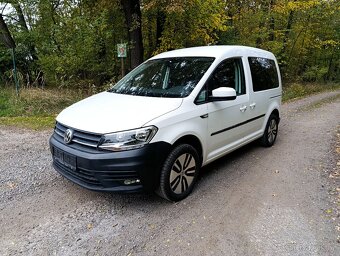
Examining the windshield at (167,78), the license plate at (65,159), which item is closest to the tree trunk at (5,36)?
the windshield at (167,78)

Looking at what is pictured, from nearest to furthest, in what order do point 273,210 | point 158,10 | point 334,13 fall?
point 273,210 → point 158,10 → point 334,13

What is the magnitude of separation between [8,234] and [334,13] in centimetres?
2187

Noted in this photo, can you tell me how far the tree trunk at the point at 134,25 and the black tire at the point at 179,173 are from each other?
751 centimetres

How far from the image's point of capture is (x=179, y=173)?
3631 mm

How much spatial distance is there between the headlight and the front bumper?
0.17 feet

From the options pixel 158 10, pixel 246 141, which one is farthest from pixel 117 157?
pixel 158 10

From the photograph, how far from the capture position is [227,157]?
17.4ft

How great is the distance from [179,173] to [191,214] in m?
0.50

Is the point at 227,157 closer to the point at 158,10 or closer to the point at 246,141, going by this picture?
the point at 246,141

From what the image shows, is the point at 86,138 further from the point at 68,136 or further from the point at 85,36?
the point at 85,36

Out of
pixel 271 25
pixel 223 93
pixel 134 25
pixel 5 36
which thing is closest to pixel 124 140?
pixel 223 93

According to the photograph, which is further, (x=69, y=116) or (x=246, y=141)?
(x=246, y=141)

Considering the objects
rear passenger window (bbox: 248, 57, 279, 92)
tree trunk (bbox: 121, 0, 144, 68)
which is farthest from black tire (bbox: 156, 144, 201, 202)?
tree trunk (bbox: 121, 0, 144, 68)

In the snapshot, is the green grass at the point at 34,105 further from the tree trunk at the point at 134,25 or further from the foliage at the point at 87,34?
the tree trunk at the point at 134,25
